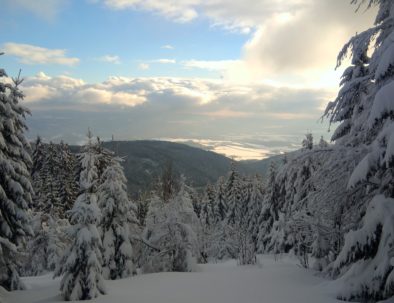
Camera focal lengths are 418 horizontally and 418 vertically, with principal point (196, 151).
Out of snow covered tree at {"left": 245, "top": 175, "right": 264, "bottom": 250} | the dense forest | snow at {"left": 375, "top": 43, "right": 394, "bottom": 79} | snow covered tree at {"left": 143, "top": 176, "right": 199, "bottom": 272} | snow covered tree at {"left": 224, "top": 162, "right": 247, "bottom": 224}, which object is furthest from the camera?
snow covered tree at {"left": 224, "top": 162, "right": 247, "bottom": 224}

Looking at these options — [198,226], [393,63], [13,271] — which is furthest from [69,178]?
[393,63]

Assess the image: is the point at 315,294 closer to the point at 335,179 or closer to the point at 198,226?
the point at 335,179

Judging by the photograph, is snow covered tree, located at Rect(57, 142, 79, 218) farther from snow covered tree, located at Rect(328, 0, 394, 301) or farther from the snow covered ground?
snow covered tree, located at Rect(328, 0, 394, 301)

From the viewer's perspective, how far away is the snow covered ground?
12938 millimetres

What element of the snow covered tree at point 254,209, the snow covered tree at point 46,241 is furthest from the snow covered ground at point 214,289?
the snow covered tree at point 254,209

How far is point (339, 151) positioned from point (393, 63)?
3344 millimetres

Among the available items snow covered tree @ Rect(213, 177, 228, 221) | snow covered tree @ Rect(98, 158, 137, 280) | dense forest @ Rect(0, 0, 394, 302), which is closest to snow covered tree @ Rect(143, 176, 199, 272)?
dense forest @ Rect(0, 0, 394, 302)

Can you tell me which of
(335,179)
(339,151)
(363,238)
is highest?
(339,151)

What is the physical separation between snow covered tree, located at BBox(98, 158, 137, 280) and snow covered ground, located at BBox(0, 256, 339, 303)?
2.58 meters

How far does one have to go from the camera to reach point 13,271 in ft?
59.1

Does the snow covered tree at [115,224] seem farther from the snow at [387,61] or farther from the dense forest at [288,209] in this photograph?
the snow at [387,61]

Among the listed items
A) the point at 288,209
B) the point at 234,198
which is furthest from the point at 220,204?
the point at 288,209

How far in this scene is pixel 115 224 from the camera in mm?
21000

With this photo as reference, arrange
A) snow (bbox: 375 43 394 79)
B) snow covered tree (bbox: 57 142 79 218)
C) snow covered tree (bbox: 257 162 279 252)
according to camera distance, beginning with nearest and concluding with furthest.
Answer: snow (bbox: 375 43 394 79) < snow covered tree (bbox: 257 162 279 252) < snow covered tree (bbox: 57 142 79 218)
